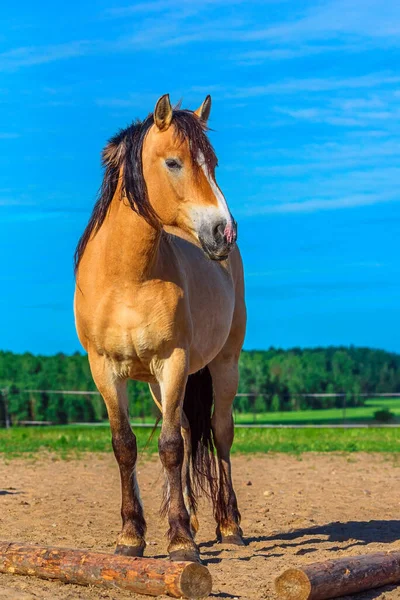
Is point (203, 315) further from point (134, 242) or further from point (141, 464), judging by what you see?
point (141, 464)

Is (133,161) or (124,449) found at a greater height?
(133,161)

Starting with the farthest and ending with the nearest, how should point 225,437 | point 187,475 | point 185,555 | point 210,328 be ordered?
point 225,437, point 187,475, point 210,328, point 185,555

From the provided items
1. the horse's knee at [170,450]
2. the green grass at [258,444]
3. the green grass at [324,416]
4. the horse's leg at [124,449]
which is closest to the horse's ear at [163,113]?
the horse's leg at [124,449]

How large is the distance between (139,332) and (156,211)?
2.78 ft

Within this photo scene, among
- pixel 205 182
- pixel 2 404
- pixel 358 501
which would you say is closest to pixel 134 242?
pixel 205 182

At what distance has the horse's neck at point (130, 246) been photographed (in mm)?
5910

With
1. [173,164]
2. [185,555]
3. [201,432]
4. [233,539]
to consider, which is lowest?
[233,539]

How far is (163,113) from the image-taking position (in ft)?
18.7

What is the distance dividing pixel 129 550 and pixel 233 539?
4.54 feet

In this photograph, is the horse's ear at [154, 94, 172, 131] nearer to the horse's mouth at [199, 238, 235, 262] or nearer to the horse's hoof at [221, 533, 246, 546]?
the horse's mouth at [199, 238, 235, 262]

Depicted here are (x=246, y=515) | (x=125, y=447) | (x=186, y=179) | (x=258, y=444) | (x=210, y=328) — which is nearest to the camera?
(x=186, y=179)

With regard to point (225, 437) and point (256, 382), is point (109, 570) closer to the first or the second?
point (225, 437)

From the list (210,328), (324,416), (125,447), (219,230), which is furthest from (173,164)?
(324,416)

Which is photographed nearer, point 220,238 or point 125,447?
point 220,238
